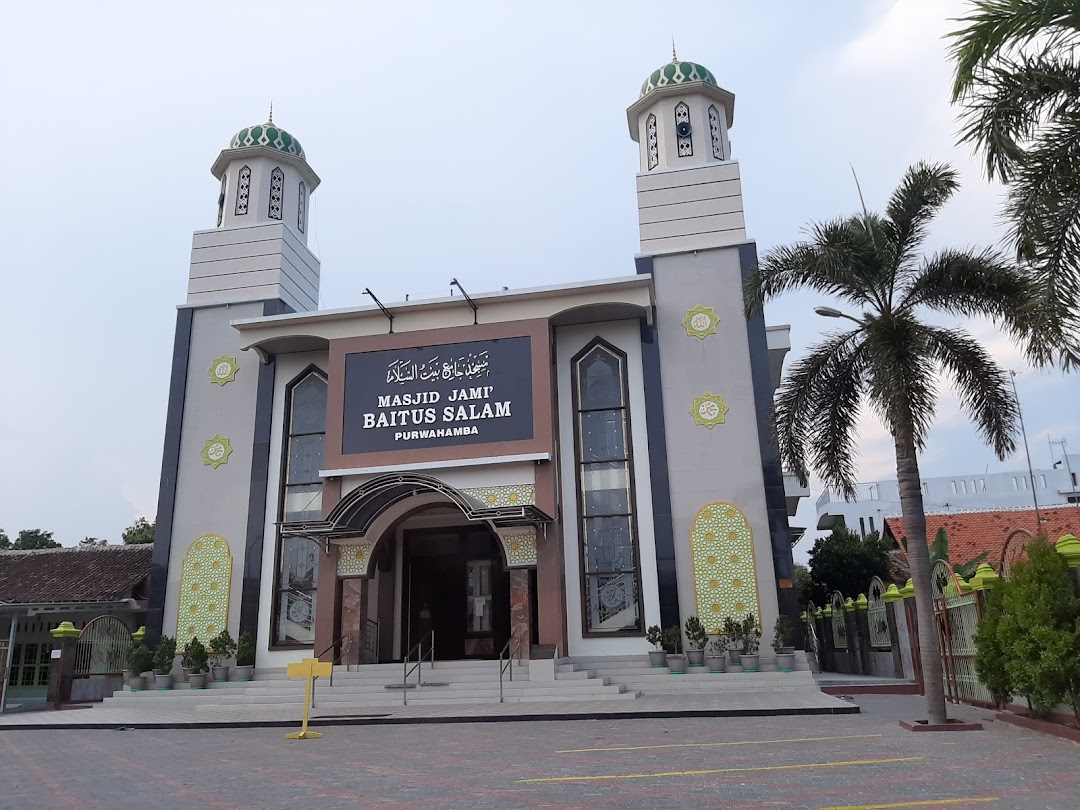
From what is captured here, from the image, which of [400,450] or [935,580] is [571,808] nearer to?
[935,580]

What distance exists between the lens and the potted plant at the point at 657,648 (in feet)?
52.2

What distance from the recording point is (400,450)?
58.7 feet

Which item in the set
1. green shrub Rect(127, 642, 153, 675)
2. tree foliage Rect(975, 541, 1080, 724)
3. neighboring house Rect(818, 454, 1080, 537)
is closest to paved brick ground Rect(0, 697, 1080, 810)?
tree foliage Rect(975, 541, 1080, 724)

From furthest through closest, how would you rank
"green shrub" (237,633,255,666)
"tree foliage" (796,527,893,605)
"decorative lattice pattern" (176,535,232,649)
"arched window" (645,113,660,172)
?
"tree foliage" (796,527,893,605), "arched window" (645,113,660,172), "decorative lattice pattern" (176,535,232,649), "green shrub" (237,633,255,666)

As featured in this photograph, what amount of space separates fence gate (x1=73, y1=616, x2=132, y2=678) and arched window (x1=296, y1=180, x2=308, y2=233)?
10.7 meters

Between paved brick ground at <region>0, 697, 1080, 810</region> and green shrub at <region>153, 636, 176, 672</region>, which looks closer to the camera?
paved brick ground at <region>0, 697, 1080, 810</region>

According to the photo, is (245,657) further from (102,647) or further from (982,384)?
(982,384)

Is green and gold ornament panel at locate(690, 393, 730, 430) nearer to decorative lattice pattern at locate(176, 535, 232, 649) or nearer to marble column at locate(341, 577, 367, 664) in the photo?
marble column at locate(341, 577, 367, 664)

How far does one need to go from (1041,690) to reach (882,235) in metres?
5.64

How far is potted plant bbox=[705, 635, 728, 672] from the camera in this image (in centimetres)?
1562

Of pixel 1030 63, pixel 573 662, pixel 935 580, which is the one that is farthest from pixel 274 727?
pixel 1030 63

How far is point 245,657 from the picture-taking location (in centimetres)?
1739

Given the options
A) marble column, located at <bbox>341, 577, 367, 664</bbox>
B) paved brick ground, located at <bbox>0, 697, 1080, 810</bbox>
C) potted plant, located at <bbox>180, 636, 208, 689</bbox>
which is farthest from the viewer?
potted plant, located at <bbox>180, 636, 208, 689</bbox>

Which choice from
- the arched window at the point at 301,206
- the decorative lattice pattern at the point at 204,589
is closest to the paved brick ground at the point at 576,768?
the decorative lattice pattern at the point at 204,589
